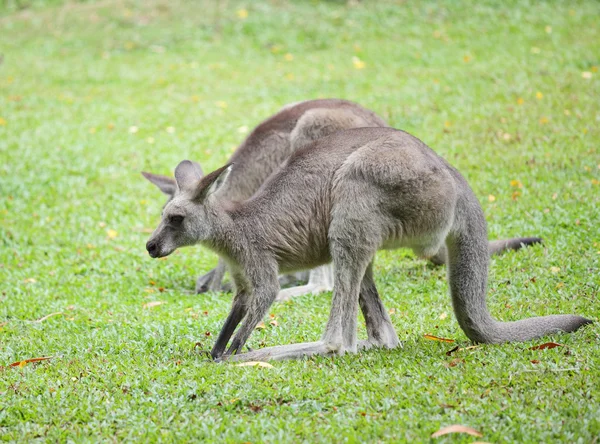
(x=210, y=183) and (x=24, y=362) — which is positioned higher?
(x=210, y=183)

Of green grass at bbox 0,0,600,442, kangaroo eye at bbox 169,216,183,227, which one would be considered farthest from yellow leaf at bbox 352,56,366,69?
kangaroo eye at bbox 169,216,183,227

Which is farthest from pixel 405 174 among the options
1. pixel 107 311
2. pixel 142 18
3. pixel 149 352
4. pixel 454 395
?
pixel 142 18

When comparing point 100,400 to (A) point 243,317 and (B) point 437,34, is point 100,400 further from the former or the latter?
(B) point 437,34

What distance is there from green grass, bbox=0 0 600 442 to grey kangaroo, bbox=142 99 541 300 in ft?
0.82

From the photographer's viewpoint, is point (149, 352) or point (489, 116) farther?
point (489, 116)

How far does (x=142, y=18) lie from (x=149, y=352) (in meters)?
12.0

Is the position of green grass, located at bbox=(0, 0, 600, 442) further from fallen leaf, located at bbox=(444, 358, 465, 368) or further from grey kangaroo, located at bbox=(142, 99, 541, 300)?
grey kangaroo, located at bbox=(142, 99, 541, 300)

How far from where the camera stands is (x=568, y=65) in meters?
12.0

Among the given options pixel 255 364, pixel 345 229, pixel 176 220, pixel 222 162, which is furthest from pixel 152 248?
pixel 222 162

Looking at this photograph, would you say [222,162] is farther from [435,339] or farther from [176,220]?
[435,339]

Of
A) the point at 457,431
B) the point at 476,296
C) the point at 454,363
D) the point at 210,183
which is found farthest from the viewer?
the point at 210,183

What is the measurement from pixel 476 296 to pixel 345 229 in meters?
0.84

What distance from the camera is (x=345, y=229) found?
185 inches

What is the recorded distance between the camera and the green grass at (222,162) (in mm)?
4070
